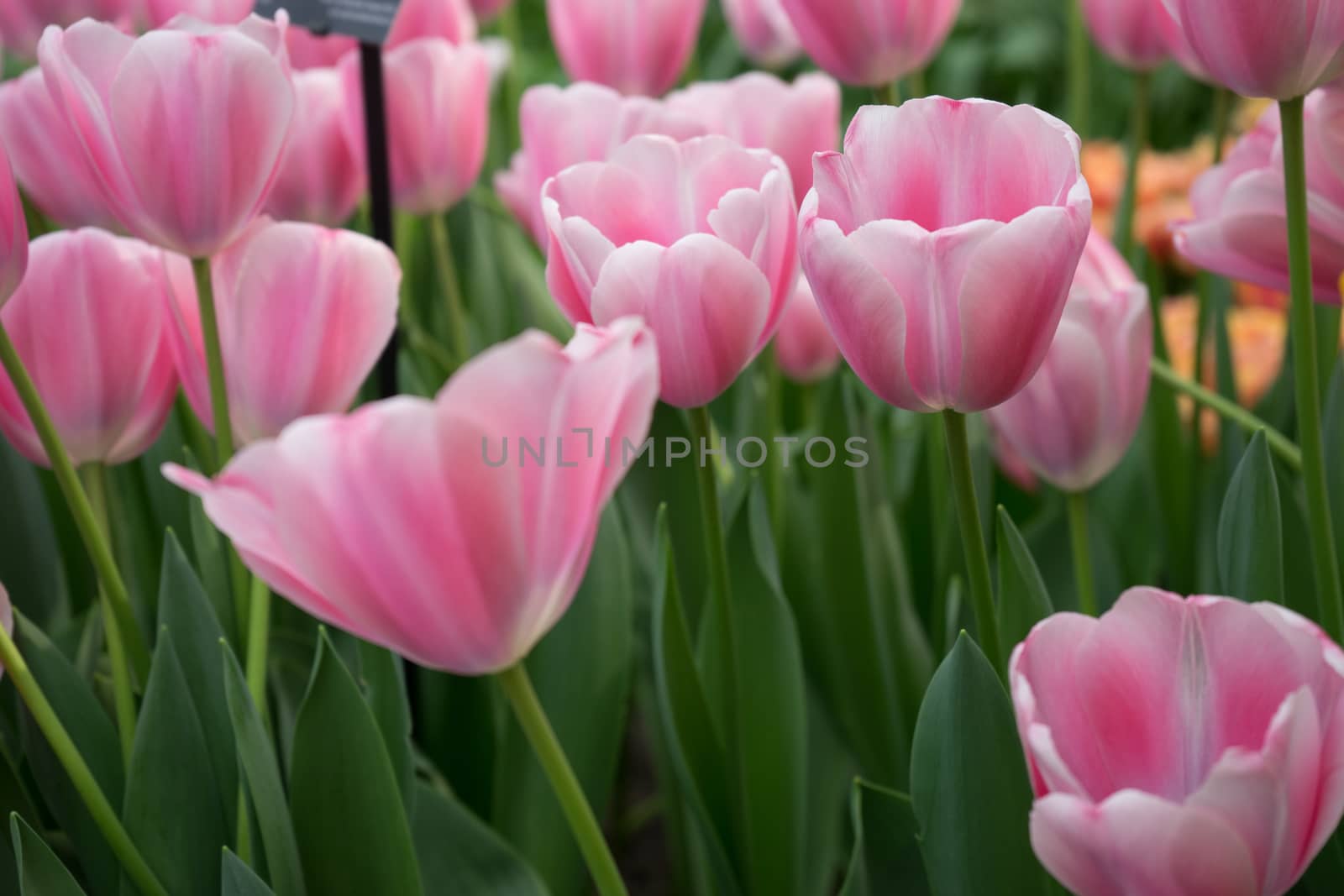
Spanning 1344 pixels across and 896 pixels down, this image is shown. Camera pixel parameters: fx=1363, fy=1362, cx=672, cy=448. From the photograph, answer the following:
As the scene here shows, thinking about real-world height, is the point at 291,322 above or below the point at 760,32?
below

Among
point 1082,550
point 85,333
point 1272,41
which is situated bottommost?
point 1082,550

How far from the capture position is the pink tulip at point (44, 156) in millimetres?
593

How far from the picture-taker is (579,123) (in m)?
0.62

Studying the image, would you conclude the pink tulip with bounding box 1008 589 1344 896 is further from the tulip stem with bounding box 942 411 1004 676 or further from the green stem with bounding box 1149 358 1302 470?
the green stem with bounding box 1149 358 1302 470

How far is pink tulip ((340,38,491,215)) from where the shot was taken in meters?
0.81

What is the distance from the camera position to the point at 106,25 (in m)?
0.49

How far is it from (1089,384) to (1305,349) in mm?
139

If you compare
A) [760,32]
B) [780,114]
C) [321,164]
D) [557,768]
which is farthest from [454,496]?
[760,32]

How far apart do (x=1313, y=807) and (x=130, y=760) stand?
40 centimetres

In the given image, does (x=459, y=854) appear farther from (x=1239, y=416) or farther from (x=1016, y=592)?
(x=1239, y=416)

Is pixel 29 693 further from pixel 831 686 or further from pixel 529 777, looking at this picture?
pixel 831 686

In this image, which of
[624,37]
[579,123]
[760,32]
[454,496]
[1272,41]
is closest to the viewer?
[454,496]

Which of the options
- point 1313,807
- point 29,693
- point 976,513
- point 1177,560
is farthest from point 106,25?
point 1177,560

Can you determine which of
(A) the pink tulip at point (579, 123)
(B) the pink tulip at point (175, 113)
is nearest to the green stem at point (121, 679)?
(B) the pink tulip at point (175, 113)
